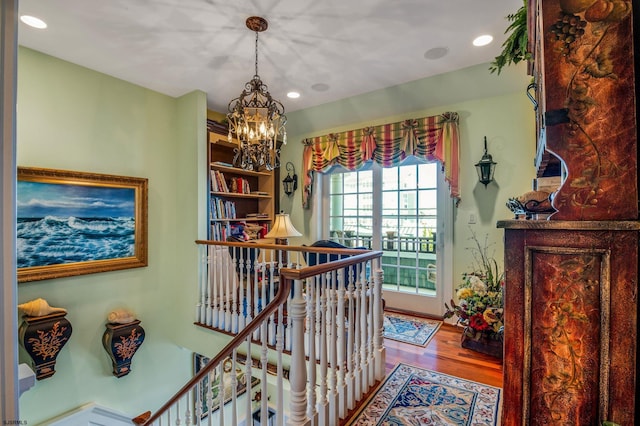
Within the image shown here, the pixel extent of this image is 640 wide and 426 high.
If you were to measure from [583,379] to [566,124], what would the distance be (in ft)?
2.14

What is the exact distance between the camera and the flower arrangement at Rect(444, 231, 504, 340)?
8.32ft

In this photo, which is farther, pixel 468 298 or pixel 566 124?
pixel 468 298

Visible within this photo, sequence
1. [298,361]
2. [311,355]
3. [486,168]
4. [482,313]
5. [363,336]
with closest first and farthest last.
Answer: [298,361] → [311,355] → [363,336] → [482,313] → [486,168]

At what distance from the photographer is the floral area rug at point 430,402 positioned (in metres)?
1.74

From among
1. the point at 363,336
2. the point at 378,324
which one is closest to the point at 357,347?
the point at 363,336

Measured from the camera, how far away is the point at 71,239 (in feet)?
9.09

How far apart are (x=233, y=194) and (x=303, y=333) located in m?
2.86

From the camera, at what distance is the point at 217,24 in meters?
2.22

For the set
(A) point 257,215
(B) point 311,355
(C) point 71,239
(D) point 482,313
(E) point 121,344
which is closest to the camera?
(B) point 311,355

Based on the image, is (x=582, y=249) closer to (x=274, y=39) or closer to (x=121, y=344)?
(x=274, y=39)

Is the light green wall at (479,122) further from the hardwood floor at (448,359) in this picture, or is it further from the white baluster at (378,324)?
the white baluster at (378,324)

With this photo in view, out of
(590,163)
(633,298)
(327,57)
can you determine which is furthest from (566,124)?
(327,57)

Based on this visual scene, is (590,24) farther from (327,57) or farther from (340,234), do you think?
(340,234)

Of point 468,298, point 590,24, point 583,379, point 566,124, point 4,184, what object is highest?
point 590,24
